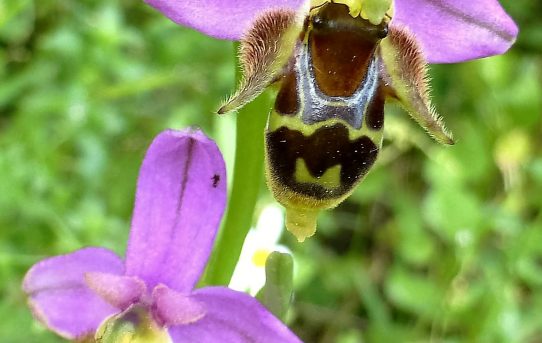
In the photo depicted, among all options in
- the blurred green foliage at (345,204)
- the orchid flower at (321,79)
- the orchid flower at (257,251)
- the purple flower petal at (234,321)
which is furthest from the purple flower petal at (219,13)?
the blurred green foliage at (345,204)

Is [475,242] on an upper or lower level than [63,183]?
lower

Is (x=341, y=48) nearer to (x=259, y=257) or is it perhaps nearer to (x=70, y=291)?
(x=70, y=291)

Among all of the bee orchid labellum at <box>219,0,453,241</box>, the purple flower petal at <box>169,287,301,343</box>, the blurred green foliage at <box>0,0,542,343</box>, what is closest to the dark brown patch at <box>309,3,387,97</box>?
the bee orchid labellum at <box>219,0,453,241</box>

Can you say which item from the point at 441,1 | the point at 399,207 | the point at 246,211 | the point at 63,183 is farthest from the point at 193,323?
the point at 399,207

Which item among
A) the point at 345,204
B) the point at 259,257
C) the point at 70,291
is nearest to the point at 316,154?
the point at 70,291

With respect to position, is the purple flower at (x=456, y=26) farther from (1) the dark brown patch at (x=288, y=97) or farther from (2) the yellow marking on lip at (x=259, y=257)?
(2) the yellow marking on lip at (x=259, y=257)

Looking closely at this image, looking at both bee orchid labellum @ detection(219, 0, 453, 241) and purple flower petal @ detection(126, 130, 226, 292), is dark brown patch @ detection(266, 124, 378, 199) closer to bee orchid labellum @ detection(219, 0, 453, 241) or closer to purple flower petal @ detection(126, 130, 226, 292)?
bee orchid labellum @ detection(219, 0, 453, 241)

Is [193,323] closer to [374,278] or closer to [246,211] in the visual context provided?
[246,211]
